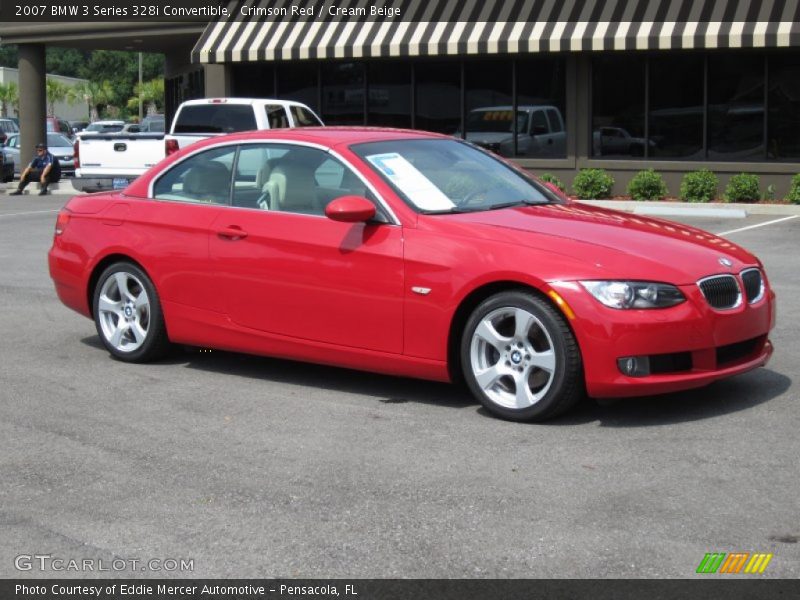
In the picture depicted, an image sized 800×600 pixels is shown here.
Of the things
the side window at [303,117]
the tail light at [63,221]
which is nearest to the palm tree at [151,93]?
the side window at [303,117]

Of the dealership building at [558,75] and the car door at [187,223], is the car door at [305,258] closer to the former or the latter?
the car door at [187,223]

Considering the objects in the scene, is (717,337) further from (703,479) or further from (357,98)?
(357,98)

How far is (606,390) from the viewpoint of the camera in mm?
6383

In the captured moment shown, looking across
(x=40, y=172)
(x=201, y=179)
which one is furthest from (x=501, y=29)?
(x=201, y=179)

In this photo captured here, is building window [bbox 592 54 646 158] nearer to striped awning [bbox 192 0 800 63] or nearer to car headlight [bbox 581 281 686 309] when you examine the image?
striped awning [bbox 192 0 800 63]

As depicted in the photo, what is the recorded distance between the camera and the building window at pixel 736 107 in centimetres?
2238

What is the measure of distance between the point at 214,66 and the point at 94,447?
74.9ft

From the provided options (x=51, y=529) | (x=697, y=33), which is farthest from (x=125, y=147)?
(x=51, y=529)

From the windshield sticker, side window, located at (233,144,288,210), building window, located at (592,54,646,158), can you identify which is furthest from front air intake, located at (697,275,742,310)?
building window, located at (592,54,646,158)

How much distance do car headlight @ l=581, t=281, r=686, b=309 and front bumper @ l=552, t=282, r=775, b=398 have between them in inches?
1.4

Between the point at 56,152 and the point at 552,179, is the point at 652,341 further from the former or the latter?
the point at 56,152

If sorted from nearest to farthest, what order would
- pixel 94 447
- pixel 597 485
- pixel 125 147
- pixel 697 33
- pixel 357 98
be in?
pixel 597 485 < pixel 94 447 < pixel 697 33 < pixel 125 147 < pixel 357 98

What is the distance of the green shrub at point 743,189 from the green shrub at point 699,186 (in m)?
0.30

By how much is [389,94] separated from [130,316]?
1863cm
